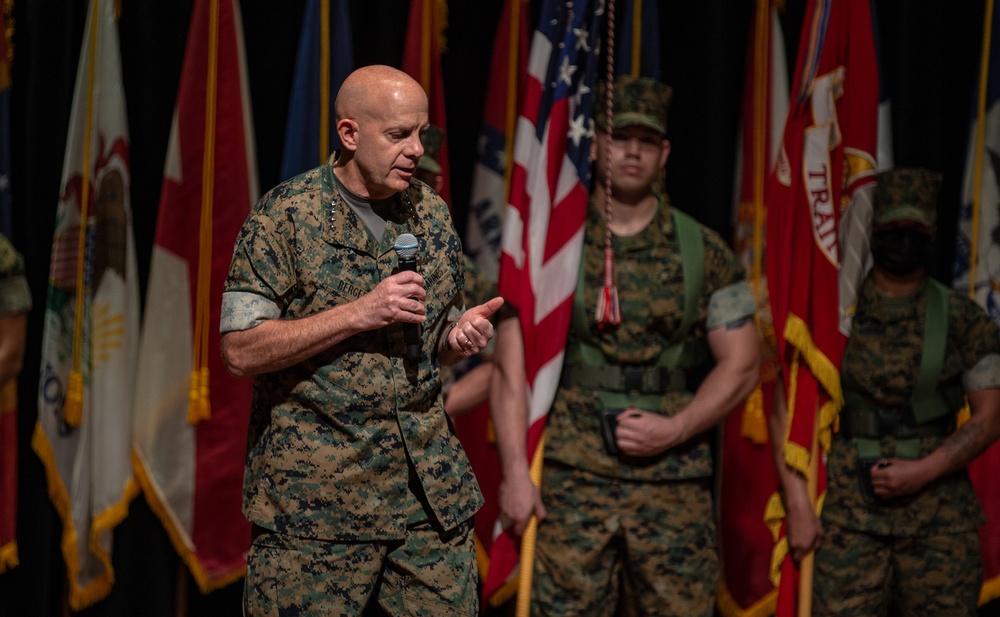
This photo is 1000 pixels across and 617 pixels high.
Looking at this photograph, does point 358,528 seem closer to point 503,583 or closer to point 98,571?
point 503,583

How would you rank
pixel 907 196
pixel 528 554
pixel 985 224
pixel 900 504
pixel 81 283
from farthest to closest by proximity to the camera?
pixel 985 224 < pixel 907 196 < pixel 900 504 < pixel 81 283 < pixel 528 554

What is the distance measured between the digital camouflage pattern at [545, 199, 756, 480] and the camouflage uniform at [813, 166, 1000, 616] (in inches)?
20.3

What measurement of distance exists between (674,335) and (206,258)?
1.39 m

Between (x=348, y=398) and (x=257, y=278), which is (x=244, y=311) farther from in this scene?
(x=348, y=398)

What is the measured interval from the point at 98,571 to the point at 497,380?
1.30 metres

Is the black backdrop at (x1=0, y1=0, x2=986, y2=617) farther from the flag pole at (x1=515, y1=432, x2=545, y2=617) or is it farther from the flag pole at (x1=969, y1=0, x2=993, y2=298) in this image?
the flag pole at (x1=515, y1=432, x2=545, y2=617)

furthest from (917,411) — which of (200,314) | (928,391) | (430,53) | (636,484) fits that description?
(200,314)

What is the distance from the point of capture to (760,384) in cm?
380

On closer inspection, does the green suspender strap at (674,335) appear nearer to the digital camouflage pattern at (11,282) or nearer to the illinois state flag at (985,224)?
the illinois state flag at (985,224)

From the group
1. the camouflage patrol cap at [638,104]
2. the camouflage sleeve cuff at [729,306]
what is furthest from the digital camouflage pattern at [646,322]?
the camouflage patrol cap at [638,104]

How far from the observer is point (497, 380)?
306 centimetres

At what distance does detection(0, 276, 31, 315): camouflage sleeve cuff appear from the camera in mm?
2947

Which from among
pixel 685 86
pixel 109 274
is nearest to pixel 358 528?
pixel 109 274

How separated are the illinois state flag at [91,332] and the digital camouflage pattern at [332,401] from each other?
51.8 inches
